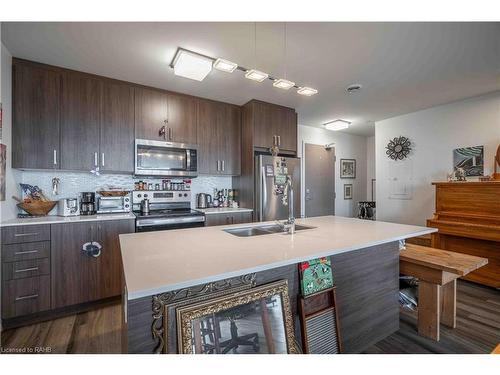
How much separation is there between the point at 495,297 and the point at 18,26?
204 inches

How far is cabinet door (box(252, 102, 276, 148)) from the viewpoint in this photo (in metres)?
3.40

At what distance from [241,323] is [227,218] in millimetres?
2094

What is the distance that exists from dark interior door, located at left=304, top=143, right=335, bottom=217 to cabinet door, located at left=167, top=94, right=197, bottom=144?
2.55m

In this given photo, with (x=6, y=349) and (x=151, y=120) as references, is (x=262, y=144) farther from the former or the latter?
(x=6, y=349)

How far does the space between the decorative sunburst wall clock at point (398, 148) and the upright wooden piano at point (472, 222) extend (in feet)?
3.36

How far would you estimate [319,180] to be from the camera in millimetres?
4918

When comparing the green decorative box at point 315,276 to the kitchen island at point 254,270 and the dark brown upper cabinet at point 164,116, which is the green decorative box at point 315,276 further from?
the dark brown upper cabinet at point 164,116

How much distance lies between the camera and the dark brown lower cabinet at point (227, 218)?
120 inches

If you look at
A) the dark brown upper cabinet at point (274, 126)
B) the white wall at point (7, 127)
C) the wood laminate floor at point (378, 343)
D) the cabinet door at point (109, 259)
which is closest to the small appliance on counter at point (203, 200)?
the dark brown upper cabinet at point (274, 126)

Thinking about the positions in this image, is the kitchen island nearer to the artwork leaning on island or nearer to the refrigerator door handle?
the refrigerator door handle

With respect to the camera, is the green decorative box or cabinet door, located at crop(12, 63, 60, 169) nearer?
the green decorative box

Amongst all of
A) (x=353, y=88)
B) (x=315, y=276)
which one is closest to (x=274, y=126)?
(x=353, y=88)

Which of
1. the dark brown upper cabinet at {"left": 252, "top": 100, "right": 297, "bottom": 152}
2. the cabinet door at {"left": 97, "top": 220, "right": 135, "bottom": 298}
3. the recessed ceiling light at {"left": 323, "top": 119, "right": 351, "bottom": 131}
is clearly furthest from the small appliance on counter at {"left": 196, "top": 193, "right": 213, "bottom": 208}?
the recessed ceiling light at {"left": 323, "top": 119, "right": 351, "bottom": 131}
